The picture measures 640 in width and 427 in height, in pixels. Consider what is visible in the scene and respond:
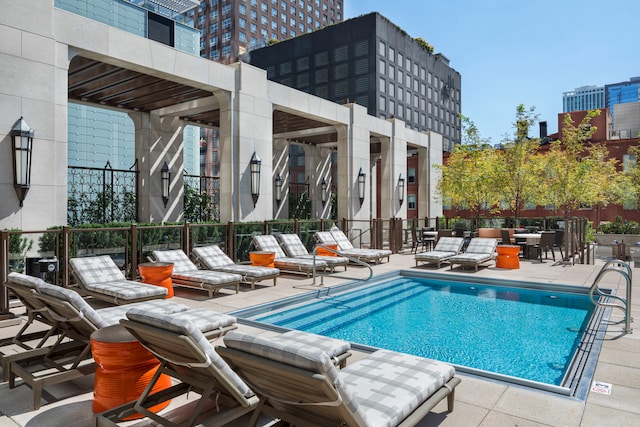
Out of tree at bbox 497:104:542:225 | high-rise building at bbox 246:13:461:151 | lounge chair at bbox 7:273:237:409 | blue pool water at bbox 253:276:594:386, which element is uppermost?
high-rise building at bbox 246:13:461:151

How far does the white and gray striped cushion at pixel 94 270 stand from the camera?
314 inches

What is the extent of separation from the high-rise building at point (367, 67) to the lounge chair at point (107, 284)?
4389 centimetres

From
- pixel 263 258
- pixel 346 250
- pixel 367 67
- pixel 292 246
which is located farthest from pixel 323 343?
pixel 367 67

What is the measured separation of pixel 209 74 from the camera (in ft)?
44.5

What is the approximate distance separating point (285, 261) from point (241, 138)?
4.98 m

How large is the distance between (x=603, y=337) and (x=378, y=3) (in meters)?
50.4

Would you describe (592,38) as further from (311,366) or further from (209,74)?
(311,366)

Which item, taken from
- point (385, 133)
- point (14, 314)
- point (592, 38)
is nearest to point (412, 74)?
point (592, 38)

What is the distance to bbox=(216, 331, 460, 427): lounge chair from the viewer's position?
8.27 feet

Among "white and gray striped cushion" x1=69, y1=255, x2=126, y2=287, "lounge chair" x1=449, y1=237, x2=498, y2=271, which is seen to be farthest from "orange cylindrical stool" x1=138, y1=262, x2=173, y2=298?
"lounge chair" x1=449, y1=237, x2=498, y2=271

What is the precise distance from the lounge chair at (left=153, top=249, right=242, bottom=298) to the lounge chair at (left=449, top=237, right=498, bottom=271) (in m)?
6.80

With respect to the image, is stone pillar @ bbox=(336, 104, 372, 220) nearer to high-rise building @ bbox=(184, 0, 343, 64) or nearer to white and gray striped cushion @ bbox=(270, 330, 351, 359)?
white and gray striped cushion @ bbox=(270, 330, 351, 359)

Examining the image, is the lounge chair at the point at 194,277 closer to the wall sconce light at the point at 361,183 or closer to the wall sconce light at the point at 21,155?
the wall sconce light at the point at 21,155

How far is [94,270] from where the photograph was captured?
8.20m
